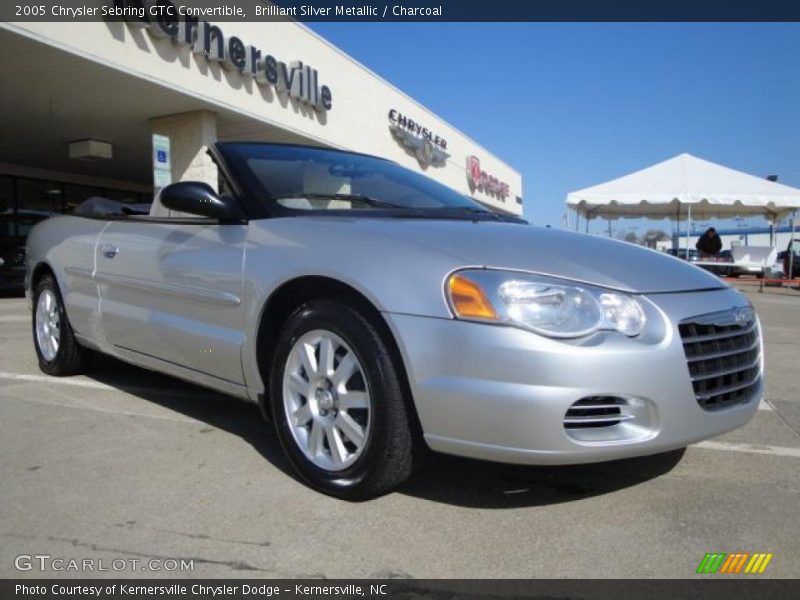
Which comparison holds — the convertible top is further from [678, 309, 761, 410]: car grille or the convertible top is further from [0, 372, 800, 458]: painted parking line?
[678, 309, 761, 410]: car grille

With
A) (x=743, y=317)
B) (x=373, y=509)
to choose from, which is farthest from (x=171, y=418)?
(x=743, y=317)

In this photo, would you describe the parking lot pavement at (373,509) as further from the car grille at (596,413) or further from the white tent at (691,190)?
the white tent at (691,190)

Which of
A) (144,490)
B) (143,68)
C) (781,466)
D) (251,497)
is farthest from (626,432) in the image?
(143,68)

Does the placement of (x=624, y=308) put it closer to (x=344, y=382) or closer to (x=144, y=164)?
(x=344, y=382)

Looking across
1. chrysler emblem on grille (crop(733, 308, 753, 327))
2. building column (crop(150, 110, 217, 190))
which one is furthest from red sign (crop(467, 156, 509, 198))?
chrysler emblem on grille (crop(733, 308, 753, 327))

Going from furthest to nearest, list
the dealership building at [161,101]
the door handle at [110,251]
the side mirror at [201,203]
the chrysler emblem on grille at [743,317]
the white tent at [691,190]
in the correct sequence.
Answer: the white tent at [691,190]
the dealership building at [161,101]
the door handle at [110,251]
the side mirror at [201,203]
the chrysler emblem on grille at [743,317]

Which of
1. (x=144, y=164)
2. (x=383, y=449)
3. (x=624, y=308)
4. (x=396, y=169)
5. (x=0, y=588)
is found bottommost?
(x=0, y=588)

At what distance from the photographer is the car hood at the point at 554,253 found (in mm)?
2281

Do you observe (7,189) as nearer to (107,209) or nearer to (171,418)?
(107,209)

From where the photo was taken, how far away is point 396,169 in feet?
12.6

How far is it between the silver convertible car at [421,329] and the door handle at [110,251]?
54cm

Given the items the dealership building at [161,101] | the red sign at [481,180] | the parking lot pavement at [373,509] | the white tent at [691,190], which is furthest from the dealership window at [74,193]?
the parking lot pavement at [373,509]

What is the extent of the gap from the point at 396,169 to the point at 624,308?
1.97 m

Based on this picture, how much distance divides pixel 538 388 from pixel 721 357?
805 mm
